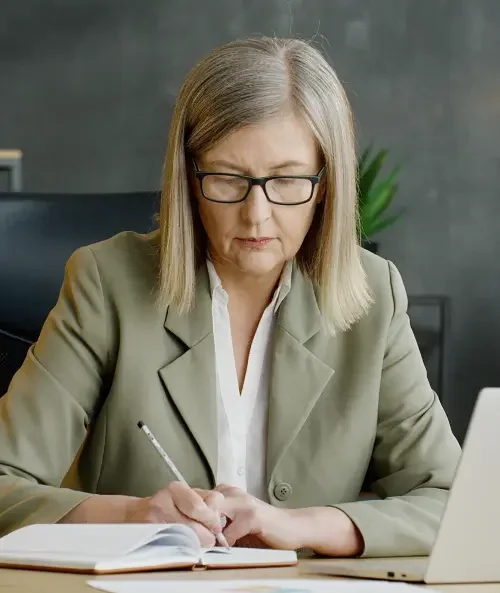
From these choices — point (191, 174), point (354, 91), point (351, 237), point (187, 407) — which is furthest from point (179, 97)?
point (354, 91)

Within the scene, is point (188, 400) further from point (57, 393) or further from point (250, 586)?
point (250, 586)

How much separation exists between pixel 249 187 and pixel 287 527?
1.62 ft

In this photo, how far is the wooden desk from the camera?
1.06 metres

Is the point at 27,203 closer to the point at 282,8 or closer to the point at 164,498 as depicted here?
the point at 164,498

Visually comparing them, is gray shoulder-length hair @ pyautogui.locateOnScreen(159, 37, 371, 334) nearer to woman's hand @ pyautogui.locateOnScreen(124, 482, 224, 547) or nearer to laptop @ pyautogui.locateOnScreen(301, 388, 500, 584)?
woman's hand @ pyautogui.locateOnScreen(124, 482, 224, 547)

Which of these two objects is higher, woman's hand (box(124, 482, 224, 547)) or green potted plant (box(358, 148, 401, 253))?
green potted plant (box(358, 148, 401, 253))

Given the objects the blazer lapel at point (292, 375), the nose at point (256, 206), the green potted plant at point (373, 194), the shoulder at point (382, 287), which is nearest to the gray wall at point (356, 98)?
the green potted plant at point (373, 194)

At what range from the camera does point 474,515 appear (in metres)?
1.07

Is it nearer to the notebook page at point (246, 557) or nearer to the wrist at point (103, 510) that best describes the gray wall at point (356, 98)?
the wrist at point (103, 510)

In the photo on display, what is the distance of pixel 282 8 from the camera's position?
4055 millimetres

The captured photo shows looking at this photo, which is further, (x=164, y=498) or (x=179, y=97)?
(x=179, y=97)

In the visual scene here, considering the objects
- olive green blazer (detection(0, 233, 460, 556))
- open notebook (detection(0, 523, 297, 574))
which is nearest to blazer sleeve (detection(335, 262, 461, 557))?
olive green blazer (detection(0, 233, 460, 556))

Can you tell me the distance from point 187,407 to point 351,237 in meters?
0.38

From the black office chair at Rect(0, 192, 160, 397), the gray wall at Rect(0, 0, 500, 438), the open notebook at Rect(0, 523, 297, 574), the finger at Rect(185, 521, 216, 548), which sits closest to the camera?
the open notebook at Rect(0, 523, 297, 574)
